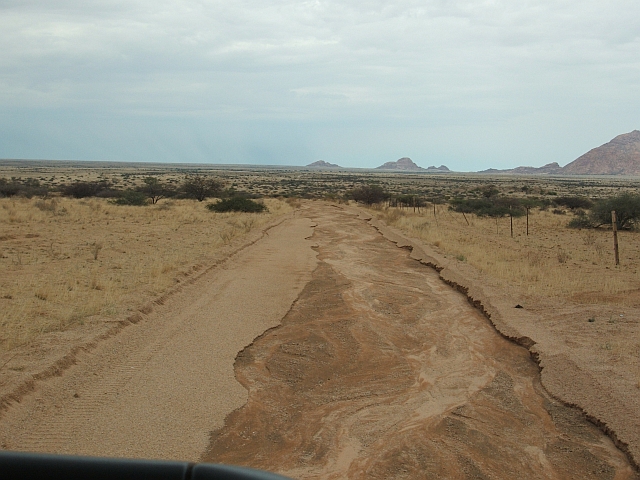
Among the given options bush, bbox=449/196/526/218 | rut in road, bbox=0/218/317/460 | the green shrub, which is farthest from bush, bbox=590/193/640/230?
rut in road, bbox=0/218/317/460

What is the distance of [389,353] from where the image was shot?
929cm

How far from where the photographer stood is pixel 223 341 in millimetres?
9586

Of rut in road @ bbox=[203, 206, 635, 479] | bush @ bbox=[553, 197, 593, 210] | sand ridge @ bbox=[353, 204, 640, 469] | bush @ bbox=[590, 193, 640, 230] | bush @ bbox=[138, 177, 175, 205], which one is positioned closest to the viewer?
rut in road @ bbox=[203, 206, 635, 479]

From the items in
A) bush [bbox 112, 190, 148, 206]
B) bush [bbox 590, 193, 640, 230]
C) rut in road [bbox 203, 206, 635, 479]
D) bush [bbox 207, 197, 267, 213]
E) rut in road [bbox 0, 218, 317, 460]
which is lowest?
rut in road [bbox 203, 206, 635, 479]

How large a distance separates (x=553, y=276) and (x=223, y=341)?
1071 centimetres

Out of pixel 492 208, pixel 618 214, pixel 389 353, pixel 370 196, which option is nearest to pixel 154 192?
pixel 370 196

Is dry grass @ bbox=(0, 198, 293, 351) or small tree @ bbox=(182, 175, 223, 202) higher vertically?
small tree @ bbox=(182, 175, 223, 202)

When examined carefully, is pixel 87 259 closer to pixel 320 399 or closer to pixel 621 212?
pixel 320 399

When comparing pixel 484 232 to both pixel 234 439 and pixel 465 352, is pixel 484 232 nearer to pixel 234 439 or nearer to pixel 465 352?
pixel 465 352

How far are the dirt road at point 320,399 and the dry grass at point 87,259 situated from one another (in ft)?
4.95

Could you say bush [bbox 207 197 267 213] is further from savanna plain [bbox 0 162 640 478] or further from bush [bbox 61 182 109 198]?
savanna plain [bbox 0 162 640 478]

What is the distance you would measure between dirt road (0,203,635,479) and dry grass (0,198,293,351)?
1509 mm

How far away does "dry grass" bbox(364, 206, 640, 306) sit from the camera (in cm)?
1461

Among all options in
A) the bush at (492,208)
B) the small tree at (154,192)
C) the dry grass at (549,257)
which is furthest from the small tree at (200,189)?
the dry grass at (549,257)
